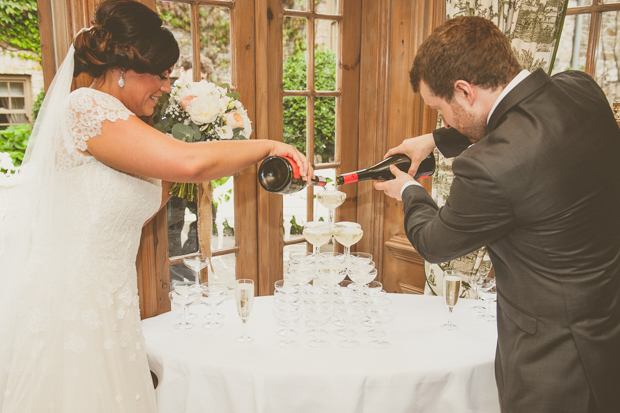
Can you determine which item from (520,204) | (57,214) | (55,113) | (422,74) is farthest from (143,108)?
(520,204)

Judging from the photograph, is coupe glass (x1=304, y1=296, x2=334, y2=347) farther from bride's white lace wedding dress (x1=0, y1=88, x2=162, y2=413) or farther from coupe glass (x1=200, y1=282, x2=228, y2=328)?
bride's white lace wedding dress (x1=0, y1=88, x2=162, y2=413)

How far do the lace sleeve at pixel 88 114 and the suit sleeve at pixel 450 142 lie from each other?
3.74 feet

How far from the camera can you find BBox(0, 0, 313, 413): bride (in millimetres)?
1255

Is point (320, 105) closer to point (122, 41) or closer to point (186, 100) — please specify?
point (186, 100)

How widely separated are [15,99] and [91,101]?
8.99m

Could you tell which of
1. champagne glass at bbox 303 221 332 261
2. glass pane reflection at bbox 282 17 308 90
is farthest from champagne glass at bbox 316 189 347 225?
glass pane reflection at bbox 282 17 308 90

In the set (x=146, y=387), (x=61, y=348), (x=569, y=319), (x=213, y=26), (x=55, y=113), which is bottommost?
(x=146, y=387)

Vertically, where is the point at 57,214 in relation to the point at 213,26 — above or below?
below

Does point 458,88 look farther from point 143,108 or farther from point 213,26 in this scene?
point 213,26

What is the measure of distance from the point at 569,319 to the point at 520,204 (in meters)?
0.32

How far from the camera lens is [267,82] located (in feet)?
7.84

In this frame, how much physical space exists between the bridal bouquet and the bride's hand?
1.12ft

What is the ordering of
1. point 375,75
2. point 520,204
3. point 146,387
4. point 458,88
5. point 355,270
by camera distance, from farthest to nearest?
1. point 375,75
2. point 355,270
3. point 146,387
4. point 458,88
5. point 520,204

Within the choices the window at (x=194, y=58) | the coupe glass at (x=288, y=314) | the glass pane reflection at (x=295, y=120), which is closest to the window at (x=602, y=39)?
the glass pane reflection at (x=295, y=120)
